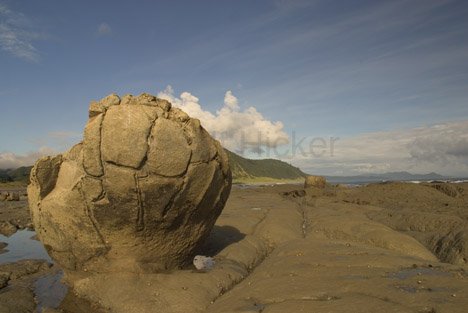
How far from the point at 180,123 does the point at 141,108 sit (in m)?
0.98

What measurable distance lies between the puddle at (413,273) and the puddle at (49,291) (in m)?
7.34

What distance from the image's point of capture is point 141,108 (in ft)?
29.3

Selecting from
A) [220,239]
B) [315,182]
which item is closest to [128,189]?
[220,239]

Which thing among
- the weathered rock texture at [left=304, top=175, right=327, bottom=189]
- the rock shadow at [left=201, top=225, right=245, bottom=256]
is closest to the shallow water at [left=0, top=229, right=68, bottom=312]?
the rock shadow at [left=201, top=225, right=245, bottom=256]

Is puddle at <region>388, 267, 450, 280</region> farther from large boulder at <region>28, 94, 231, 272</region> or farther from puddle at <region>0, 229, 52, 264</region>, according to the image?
puddle at <region>0, 229, 52, 264</region>

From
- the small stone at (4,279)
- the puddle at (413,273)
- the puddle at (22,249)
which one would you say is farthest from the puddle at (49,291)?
the puddle at (413,273)

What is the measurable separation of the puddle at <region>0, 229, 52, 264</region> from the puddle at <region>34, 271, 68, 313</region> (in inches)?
124

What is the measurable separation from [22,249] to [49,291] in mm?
7520

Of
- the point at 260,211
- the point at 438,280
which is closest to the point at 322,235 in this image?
the point at 260,211

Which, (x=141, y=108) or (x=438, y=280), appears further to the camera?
(x=141, y=108)

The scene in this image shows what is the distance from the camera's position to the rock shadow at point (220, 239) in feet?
37.3

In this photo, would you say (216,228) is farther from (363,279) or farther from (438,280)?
(438,280)

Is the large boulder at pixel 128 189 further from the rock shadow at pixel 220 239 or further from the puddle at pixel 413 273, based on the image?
the puddle at pixel 413 273

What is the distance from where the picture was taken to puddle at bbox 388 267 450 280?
750 centimetres
